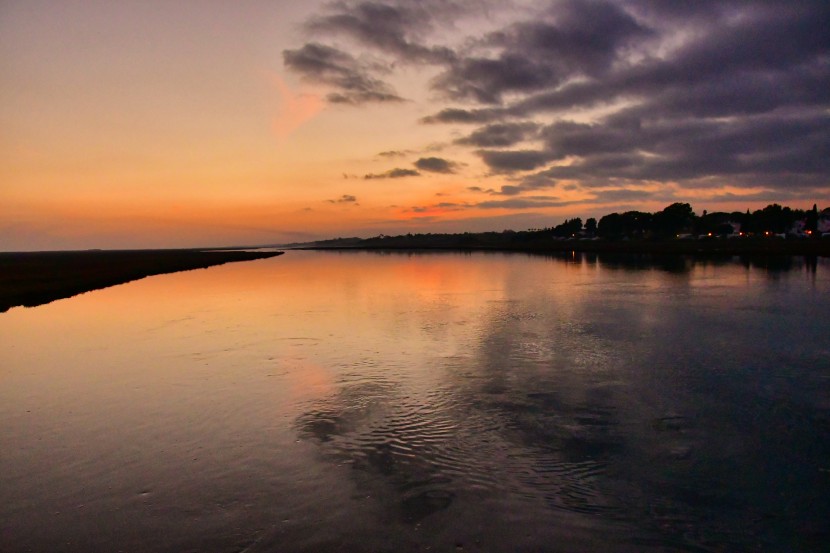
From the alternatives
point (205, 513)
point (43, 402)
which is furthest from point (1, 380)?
point (205, 513)

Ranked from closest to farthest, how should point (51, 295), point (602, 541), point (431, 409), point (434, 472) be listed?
point (602, 541) < point (434, 472) < point (431, 409) < point (51, 295)

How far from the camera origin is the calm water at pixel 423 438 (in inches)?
312

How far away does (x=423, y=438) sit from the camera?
11508mm

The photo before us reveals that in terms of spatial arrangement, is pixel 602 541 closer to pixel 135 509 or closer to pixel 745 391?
pixel 135 509

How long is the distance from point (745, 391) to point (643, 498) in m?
8.55

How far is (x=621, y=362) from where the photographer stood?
1816 cm

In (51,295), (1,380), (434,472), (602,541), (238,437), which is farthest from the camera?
(51,295)

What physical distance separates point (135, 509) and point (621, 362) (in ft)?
52.5

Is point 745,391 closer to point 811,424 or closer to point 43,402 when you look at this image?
point 811,424

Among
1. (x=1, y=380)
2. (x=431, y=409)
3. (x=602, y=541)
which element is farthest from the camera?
(x=1, y=380)

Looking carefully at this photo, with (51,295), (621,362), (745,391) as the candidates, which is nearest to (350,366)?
(621,362)

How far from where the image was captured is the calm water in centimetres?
792

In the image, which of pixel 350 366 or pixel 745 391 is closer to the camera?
pixel 745 391

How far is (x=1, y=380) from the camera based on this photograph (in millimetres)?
17625
